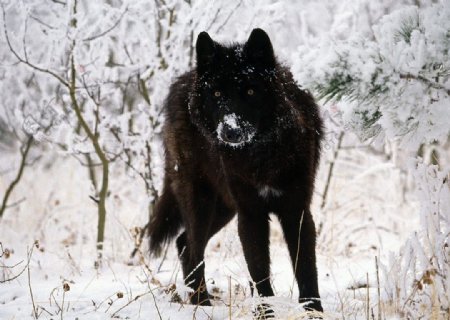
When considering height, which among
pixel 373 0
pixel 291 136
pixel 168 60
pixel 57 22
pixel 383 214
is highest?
pixel 373 0

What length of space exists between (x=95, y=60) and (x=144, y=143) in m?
0.89

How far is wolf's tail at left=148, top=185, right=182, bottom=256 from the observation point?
3990 mm

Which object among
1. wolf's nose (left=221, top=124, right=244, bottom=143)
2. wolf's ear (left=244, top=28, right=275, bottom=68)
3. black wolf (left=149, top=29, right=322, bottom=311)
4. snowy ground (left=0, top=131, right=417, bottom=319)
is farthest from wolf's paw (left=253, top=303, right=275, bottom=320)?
wolf's ear (left=244, top=28, right=275, bottom=68)

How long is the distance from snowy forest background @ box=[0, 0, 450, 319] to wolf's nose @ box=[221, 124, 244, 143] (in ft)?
2.23

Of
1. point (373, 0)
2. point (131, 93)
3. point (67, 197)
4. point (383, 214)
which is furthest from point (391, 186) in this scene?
point (67, 197)

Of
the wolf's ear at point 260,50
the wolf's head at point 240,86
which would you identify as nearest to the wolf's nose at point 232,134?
the wolf's head at point 240,86

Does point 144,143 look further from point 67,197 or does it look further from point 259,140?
point 67,197

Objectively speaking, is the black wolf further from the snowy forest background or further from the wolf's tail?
the wolf's tail

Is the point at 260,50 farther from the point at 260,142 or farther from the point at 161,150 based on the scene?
the point at 161,150

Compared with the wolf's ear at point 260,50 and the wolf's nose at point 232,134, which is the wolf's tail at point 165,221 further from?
the wolf's ear at point 260,50

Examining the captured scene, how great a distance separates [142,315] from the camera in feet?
8.89

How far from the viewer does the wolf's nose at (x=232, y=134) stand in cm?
276

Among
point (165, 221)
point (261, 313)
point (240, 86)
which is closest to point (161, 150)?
point (165, 221)

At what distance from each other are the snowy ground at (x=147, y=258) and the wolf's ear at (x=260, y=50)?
1230 mm
